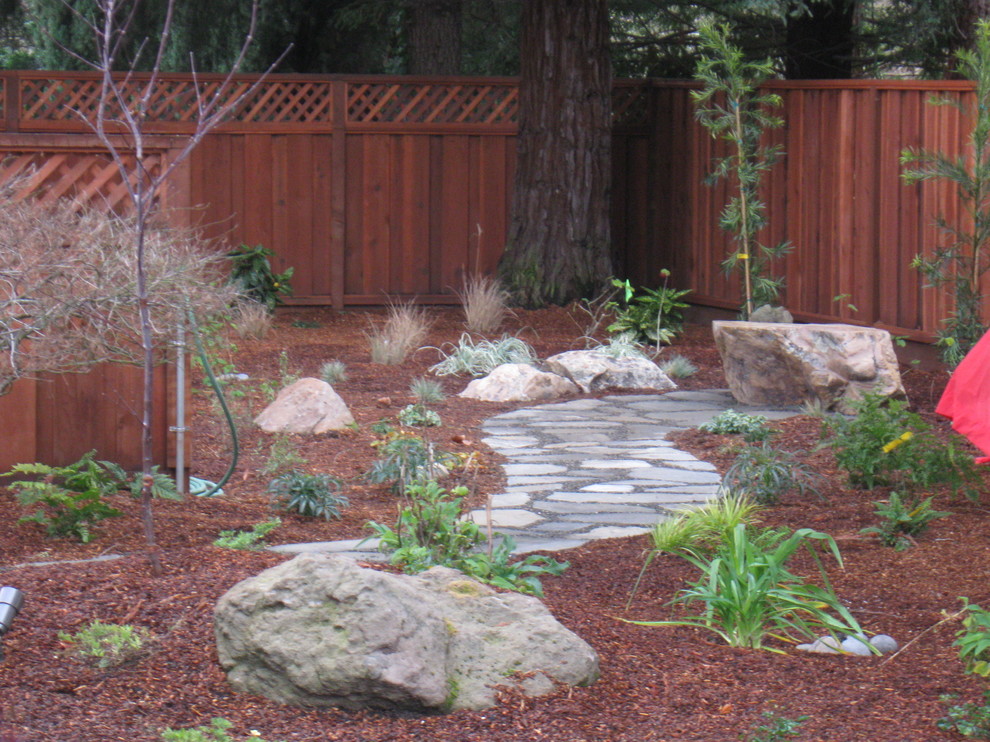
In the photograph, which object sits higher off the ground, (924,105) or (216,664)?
(924,105)

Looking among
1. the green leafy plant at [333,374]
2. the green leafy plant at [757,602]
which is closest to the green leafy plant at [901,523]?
the green leafy plant at [757,602]

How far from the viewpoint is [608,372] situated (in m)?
8.26

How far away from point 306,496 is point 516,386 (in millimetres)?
3217

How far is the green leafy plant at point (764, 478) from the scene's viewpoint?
16.1ft

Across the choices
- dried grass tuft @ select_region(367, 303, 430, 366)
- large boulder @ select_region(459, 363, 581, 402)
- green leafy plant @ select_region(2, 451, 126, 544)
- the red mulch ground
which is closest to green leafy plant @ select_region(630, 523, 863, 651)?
the red mulch ground

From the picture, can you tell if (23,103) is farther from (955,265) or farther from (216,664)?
(216,664)

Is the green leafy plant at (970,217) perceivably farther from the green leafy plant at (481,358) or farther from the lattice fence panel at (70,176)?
the lattice fence panel at (70,176)

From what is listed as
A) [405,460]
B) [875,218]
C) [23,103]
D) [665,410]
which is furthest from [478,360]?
[23,103]

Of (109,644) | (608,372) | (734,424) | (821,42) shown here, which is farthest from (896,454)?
(821,42)

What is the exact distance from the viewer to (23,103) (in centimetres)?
1155

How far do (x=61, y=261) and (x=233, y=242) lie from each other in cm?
772

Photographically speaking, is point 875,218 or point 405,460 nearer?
point 405,460

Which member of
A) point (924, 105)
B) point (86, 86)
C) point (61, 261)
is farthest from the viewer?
point (86, 86)

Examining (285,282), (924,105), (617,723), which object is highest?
(924,105)
